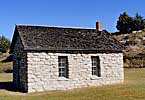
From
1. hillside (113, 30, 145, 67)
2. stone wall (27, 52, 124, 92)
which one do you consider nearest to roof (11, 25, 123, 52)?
stone wall (27, 52, 124, 92)

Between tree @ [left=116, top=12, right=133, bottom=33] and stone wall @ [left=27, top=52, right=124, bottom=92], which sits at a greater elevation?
tree @ [left=116, top=12, right=133, bottom=33]

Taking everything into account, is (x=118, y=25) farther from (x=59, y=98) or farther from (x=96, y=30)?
(x=59, y=98)

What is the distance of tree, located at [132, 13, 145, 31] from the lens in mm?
74875

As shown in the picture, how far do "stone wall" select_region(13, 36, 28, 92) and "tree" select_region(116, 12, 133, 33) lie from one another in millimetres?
47828

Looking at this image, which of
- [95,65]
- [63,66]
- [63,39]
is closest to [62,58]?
[63,66]

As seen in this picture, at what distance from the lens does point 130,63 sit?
55.8m

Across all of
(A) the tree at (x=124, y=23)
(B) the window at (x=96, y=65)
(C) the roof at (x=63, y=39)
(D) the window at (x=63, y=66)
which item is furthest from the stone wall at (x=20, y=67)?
(A) the tree at (x=124, y=23)

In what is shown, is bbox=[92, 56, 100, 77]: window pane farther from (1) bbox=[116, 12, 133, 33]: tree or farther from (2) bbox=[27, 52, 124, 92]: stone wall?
(1) bbox=[116, 12, 133, 33]: tree

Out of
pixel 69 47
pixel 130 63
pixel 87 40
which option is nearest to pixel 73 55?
pixel 69 47

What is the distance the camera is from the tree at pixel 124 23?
245 ft

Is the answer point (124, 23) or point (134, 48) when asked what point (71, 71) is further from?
point (124, 23)

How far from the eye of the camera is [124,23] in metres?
75.4

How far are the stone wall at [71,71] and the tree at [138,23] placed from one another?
45.7 meters

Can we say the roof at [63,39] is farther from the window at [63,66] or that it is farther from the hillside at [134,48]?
the hillside at [134,48]
